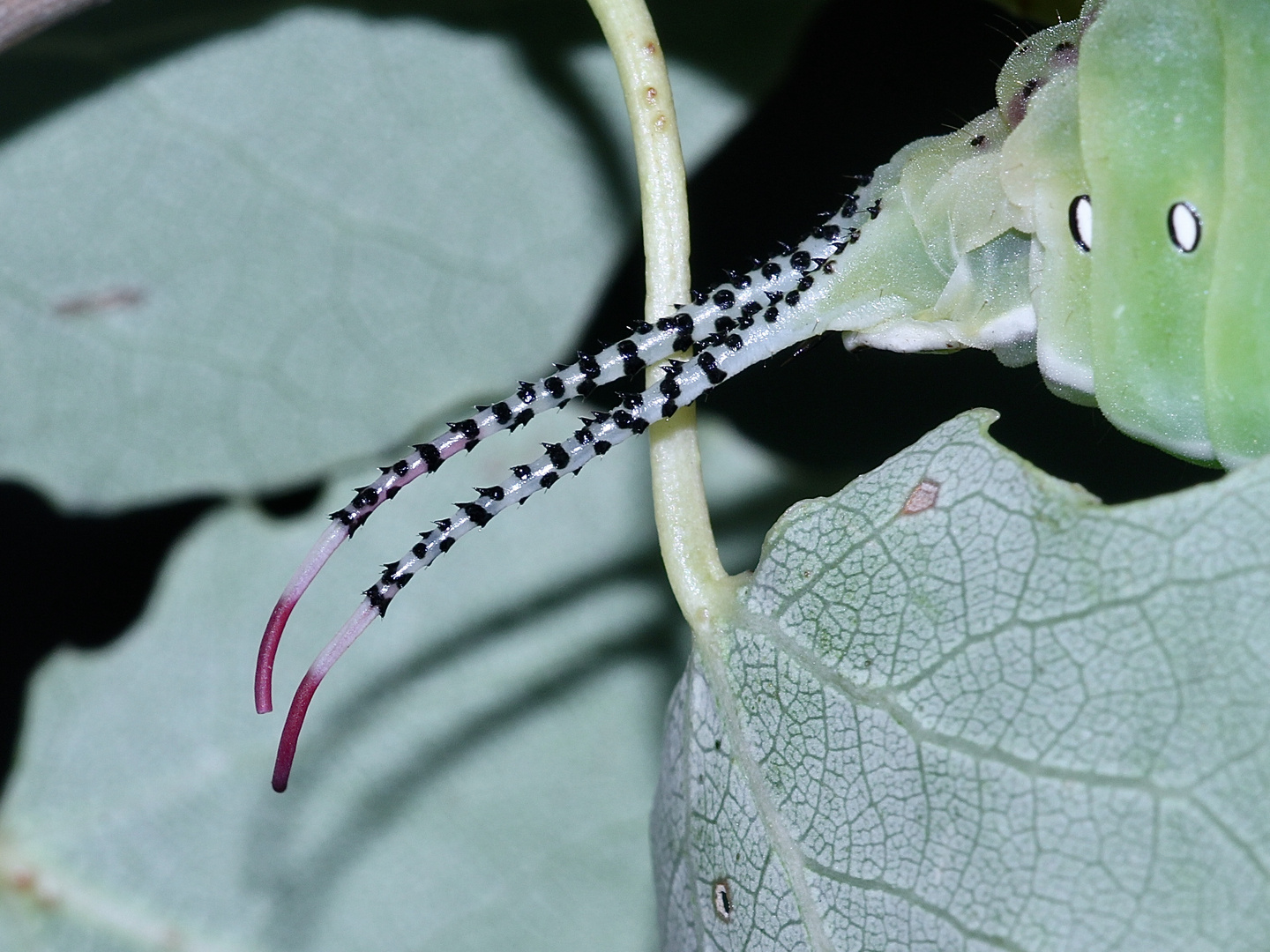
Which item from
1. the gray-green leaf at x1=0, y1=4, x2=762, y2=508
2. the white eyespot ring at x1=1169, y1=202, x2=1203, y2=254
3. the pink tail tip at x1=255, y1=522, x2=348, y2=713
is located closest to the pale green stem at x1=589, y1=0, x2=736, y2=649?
the pink tail tip at x1=255, y1=522, x2=348, y2=713

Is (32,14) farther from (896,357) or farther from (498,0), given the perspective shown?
(896,357)

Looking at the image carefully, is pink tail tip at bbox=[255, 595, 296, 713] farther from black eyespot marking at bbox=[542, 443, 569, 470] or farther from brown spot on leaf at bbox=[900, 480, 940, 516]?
brown spot on leaf at bbox=[900, 480, 940, 516]

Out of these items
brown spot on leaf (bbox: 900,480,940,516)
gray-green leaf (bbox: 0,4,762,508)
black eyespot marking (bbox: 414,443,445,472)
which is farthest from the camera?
gray-green leaf (bbox: 0,4,762,508)

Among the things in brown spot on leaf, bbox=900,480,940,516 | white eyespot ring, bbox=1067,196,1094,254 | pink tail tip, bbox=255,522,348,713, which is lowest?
pink tail tip, bbox=255,522,348,713

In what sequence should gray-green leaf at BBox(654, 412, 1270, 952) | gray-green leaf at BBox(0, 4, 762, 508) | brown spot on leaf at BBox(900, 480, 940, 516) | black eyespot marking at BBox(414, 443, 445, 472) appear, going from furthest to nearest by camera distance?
gray-green leaf at BBox(0, 4, 762, 508)
black eyespot marking at BBox(414, 443, 445, 472)
brown spot on leaf at BBox(900, 480, 940, 516)
gray-green leaf at BBox(654, 412, 1270, 952)

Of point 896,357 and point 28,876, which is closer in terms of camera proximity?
point 28,876

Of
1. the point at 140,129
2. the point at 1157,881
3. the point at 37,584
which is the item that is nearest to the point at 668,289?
the point at 1157,881

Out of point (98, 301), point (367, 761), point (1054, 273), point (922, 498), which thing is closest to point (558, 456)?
point (922, 498)
